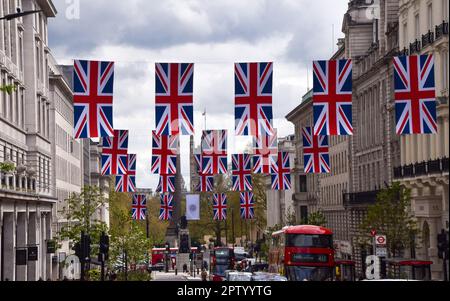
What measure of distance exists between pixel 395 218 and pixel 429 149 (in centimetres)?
521

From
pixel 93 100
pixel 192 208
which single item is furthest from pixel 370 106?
pixel 93 100

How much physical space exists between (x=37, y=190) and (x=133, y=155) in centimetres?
1091

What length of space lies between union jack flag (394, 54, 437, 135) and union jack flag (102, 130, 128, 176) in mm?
23376

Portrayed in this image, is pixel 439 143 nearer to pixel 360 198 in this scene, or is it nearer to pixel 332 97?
pixel 332 97

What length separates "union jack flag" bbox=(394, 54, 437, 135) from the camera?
4009cm

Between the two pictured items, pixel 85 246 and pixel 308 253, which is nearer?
pixel 85 246

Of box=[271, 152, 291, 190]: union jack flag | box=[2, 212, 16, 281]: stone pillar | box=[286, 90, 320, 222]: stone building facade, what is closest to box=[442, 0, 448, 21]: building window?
box=[271, 152, 291, 190]: union jack flag

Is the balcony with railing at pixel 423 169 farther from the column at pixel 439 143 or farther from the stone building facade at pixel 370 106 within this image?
the stone building facade at pixel 370 106

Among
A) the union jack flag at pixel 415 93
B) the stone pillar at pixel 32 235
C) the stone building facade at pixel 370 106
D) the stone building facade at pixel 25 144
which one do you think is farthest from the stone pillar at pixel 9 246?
the union jack flag at pixel 415 93

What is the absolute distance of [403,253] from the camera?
76.8 meters

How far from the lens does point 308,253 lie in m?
57.1
